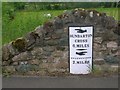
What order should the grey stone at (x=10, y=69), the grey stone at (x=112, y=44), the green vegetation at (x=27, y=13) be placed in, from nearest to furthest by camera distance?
the green vegetation at (x=27, y=13) < the grey stone at (x=112, y=44) < the grey stone at (x=10, y=69)

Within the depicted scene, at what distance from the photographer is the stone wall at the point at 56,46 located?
745 cm

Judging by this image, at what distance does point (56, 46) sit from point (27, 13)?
0.82 metres

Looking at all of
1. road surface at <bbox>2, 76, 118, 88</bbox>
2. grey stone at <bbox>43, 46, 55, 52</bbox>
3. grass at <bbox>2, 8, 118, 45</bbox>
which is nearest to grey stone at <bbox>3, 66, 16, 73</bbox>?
road surface at <bbox>2, 76, 118, 88</bbox>

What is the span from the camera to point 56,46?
753 cm

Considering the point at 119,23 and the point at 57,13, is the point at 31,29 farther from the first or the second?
the point at 119,23

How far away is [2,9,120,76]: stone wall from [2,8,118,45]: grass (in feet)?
0.26

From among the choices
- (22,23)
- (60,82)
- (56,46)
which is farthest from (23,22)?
(60,82)

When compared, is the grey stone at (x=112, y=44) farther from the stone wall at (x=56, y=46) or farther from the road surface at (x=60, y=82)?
the road surface at (x=60, y=82)

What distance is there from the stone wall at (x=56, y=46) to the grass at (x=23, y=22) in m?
0.08

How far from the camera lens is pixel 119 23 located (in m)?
7.52

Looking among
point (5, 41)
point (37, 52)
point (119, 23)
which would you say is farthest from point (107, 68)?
point (5, 41)

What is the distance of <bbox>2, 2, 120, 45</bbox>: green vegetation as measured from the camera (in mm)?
7426

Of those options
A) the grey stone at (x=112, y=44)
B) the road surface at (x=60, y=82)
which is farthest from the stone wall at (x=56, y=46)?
the road surface at (x=60, y=82)

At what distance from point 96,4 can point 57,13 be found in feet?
2.42
